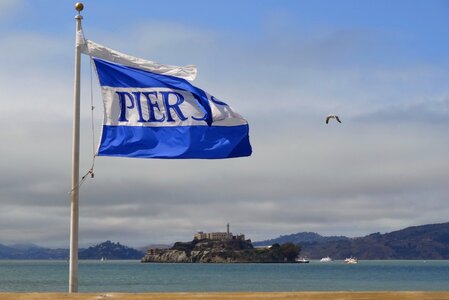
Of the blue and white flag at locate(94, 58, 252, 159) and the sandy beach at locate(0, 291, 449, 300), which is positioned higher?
the blue and white flag at locate(94, 58, 252, 159)

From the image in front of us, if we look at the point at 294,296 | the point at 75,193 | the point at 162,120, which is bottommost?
the point at 294,296

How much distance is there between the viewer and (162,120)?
517 inches

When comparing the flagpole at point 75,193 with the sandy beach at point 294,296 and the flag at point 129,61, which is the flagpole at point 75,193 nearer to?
the flag at point 129,61

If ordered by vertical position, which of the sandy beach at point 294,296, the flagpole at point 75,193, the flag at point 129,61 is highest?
the flag at point 129,61

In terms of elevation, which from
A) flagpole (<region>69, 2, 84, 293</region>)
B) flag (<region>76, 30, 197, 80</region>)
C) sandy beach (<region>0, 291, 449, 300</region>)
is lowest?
sandy beach (<region>0, 291, 449, 300</region>)

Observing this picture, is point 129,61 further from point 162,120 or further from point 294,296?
point 294,296

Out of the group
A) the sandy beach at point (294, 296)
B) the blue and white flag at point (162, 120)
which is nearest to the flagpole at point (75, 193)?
the blue and white flag at point (162, 120)

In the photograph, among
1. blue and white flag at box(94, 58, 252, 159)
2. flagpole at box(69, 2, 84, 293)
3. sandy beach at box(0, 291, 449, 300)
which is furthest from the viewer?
blue and white flag at box(94, 58, 252, 159)

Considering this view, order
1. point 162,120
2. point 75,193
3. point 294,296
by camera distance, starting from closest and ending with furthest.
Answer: point 294,296 < point 75,193 < point 162,120

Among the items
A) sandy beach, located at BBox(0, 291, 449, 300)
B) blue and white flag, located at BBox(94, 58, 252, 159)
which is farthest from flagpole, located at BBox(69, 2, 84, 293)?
sandy beach, located at BBox(0, 291, 449, 300)

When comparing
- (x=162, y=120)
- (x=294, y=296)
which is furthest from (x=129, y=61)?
(x=294, y=296)

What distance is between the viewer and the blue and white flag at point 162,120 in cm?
1312

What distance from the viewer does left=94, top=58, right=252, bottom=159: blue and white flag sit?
13117 mm

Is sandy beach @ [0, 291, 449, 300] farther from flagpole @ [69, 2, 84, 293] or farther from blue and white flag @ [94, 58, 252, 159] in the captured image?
blue and white flag @ [94, 58, 252, 159]
